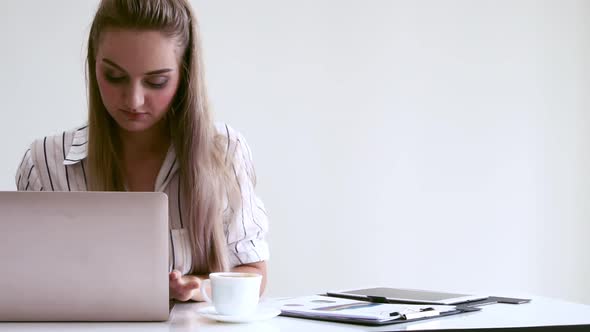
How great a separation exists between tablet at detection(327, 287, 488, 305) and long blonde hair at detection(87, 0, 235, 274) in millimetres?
383

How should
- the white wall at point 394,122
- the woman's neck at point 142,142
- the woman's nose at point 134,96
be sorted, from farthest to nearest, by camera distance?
1. the white wall at point 394,122
2. the woman's neck at point 142,142
3. the woman's nose at point 134,96

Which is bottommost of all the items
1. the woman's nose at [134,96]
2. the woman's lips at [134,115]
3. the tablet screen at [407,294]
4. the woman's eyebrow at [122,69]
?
the tablet screen at [407,294]

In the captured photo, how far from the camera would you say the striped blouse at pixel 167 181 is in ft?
5.83

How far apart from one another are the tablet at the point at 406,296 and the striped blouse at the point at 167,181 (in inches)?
15.8

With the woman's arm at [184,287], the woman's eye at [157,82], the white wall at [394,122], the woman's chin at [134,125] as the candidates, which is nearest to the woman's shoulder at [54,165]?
the woman's chin at [134,125]

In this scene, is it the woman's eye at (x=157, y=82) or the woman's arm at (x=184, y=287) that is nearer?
the woman's arm at (x=184, y=287)

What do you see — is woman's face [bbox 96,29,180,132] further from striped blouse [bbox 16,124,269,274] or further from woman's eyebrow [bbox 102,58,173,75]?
striped blouse [bbox 16,124,269,274]

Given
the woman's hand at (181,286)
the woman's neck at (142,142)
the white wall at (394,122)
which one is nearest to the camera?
the woman's hand at (181,286)

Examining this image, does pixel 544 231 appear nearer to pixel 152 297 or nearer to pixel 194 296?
pixel 194 296

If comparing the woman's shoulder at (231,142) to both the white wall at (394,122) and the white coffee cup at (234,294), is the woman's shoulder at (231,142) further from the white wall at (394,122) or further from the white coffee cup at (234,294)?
the white wall at (394,122)

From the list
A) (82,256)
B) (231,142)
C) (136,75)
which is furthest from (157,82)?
(82,256)

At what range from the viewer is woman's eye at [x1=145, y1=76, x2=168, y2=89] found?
5.29ft

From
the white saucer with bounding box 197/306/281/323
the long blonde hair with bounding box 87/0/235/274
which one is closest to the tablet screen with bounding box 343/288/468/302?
the white saucer with bounding box 197/306/281/323

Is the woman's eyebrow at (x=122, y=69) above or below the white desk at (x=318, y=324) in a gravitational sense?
above
